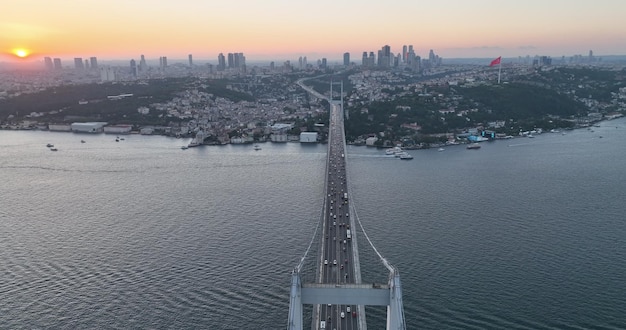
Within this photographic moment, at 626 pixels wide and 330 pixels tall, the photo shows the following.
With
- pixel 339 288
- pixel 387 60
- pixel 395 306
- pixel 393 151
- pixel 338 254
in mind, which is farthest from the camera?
pixel 387 60

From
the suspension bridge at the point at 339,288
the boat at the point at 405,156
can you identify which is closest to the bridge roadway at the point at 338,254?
the suspension bridge at the point at 339,288

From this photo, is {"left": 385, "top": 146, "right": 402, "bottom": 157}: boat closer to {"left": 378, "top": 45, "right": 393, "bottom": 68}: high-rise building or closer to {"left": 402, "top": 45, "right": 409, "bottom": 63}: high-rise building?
{"left": 378, "top": 45, "right": 393, "bottom": 68}: high-rise building

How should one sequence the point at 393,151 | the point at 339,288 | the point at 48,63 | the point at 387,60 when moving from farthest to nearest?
the point at 48,63
the point at 387,60
the point at 393,151
the point at 339,288

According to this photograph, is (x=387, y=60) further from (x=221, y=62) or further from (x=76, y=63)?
(x=76, y=63)

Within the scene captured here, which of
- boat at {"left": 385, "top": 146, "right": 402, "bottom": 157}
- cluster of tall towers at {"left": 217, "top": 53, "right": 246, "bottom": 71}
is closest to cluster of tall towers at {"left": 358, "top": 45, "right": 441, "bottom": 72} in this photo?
cluster of tall towers at {"left": 217, "top": 53, "right": 246, "bottom": 71}

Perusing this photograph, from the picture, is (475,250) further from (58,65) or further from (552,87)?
(58,65)

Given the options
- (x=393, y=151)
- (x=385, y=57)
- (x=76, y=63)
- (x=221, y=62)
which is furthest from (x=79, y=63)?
(x=393, y=151)
